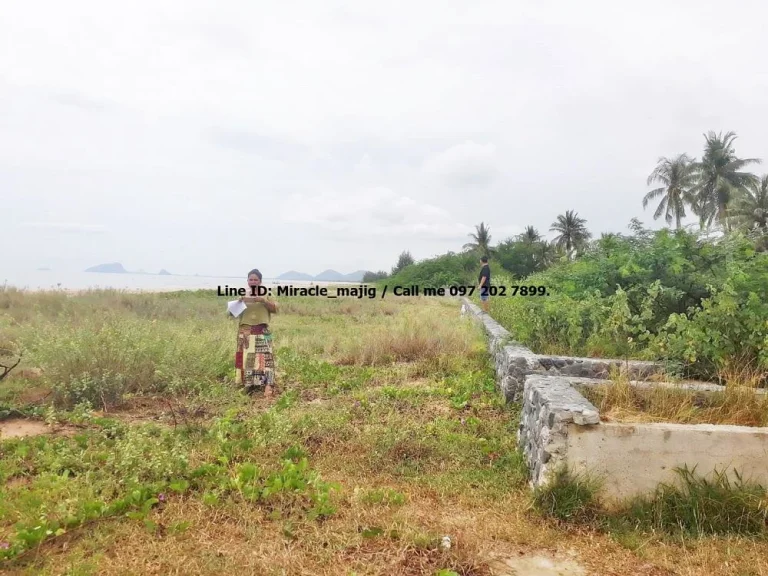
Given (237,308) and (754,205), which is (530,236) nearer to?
(754,205)

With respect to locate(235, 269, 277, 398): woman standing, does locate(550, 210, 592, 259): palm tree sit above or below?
above

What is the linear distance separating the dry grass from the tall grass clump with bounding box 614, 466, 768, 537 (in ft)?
1.56

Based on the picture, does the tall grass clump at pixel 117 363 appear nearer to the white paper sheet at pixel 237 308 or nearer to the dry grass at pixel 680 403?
the white paper sheet at pixel 237 308

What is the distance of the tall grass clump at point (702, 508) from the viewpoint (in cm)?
291

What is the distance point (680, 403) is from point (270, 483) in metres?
2.93

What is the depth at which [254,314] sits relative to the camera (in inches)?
232

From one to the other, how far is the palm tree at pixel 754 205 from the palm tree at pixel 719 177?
488 millimetres

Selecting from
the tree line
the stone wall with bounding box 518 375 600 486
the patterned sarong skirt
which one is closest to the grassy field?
the stone wall with bounding box 518 375 600 486

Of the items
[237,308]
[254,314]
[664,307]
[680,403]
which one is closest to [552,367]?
[680,403]

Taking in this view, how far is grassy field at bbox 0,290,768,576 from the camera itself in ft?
8.21

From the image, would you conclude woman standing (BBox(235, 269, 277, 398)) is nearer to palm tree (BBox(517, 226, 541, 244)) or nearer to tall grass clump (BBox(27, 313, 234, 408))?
tall grass clump (BBox(27, 313, 234, 408))

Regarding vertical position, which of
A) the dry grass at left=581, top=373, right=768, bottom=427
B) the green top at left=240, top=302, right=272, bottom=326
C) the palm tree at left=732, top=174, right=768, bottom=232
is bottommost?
the dry grass at left=581, top=373, right=768, bottom=427

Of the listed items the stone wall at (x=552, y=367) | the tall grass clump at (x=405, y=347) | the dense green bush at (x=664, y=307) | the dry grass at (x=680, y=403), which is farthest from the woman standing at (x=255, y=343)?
the dry grass at (x=680, y=403)

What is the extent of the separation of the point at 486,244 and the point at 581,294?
1497 inches
